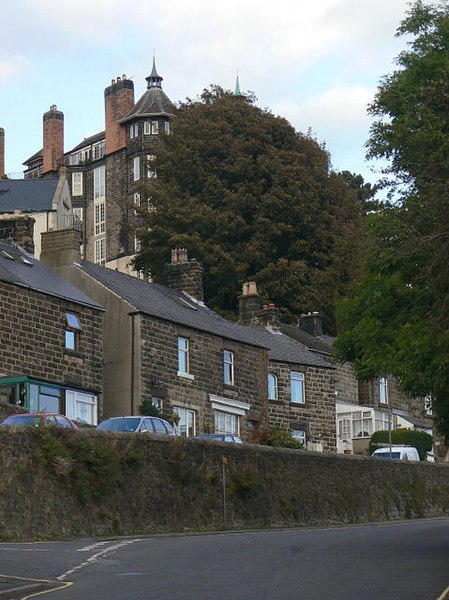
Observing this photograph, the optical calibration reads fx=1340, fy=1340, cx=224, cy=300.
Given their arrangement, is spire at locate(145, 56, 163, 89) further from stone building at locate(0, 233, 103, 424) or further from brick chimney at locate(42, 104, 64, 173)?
stone building at locate(0, 233, 103, 424)

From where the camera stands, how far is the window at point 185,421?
164ft

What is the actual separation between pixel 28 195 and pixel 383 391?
3194 cm

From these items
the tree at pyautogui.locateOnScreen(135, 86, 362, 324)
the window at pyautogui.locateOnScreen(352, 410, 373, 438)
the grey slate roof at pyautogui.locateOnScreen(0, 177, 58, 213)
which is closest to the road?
the window at pyautogui.locateOnScreen(352, 410, 373, 438)

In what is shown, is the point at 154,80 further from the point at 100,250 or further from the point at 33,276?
the point at 33,276

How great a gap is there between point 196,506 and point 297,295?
1548 inches

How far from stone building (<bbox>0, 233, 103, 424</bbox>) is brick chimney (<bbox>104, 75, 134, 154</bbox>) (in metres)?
64.1

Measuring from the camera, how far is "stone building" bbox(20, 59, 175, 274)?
109 m

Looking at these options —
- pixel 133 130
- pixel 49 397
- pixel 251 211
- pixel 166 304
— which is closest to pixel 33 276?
pixel 49 397

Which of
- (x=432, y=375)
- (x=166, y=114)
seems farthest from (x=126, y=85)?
(x=432, y=375)

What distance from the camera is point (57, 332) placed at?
4625cm

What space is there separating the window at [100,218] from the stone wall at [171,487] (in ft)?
225

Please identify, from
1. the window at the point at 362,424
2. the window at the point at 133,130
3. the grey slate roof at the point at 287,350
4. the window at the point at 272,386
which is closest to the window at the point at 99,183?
the window at the point at 133,130

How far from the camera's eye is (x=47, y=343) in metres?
45.7

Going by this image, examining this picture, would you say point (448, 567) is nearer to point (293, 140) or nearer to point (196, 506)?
point (196, 506)
